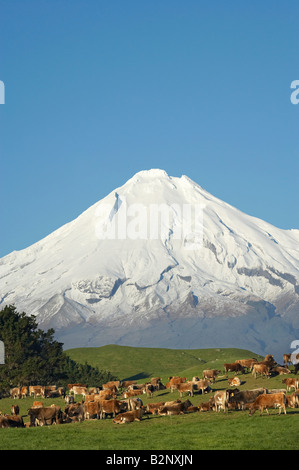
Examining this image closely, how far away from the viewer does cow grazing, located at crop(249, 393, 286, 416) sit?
130 ft

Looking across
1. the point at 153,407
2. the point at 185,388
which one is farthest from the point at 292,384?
the point at 153,407

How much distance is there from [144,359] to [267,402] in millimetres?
92760

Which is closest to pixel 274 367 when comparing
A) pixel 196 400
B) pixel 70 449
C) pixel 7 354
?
pixel 196 400

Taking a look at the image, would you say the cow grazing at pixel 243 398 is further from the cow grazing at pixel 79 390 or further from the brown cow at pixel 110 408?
the cow grazing at pixel 79 390

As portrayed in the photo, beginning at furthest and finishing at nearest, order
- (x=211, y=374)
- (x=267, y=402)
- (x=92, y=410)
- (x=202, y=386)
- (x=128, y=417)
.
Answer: (x=211, y=374) < (x=202, y=386) < (x=92, y=410) < (x=128, y=417) < (x=267, y=402)

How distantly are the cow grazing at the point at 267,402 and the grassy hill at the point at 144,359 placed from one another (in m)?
74.5

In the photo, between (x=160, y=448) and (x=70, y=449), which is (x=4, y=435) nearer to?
(x=70, y=449)

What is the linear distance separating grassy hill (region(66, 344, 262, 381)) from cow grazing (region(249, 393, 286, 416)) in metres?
74.5

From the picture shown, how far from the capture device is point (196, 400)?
49.6m

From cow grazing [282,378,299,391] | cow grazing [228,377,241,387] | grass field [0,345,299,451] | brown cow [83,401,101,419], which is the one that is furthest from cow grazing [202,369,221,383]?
brown cow [83,401,101,419]

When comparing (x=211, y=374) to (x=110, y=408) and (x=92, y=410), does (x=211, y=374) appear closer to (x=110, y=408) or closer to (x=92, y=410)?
(x=110, y=408)

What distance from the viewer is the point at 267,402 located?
39906mm
